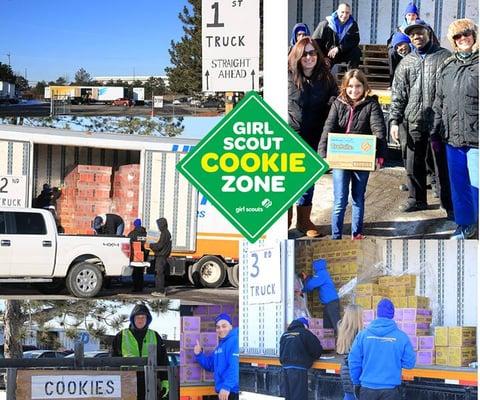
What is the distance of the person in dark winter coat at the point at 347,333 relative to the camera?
413 inches

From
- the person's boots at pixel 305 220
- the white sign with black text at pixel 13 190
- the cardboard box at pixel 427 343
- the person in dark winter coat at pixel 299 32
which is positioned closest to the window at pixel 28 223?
the white sign with black text at pixel 13 190

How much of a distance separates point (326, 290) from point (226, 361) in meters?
1.13

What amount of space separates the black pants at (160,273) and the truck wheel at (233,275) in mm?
587

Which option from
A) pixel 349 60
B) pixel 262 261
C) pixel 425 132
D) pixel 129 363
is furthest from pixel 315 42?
pixel 129 363

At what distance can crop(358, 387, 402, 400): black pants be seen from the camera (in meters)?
10.3

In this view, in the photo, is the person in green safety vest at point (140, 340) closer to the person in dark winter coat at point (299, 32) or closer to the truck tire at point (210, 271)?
the truck tire at point (210, 271)

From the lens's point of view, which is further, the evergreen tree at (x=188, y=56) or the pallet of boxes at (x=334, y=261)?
the evergreen tree at (x=188, y=56)

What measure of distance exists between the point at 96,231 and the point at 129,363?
121 cm

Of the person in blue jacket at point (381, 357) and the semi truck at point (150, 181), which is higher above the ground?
the semi truck at point (150, 181)

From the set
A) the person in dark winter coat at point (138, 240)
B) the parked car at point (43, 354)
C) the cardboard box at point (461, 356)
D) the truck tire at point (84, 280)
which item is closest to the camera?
the cardboard box at point (461, 356)

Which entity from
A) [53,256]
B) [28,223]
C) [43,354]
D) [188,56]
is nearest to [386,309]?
Result: [188,56]

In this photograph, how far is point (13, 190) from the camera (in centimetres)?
1113

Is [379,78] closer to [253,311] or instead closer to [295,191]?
[295,191]

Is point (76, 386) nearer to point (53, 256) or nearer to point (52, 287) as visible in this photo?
point (52, 287)
